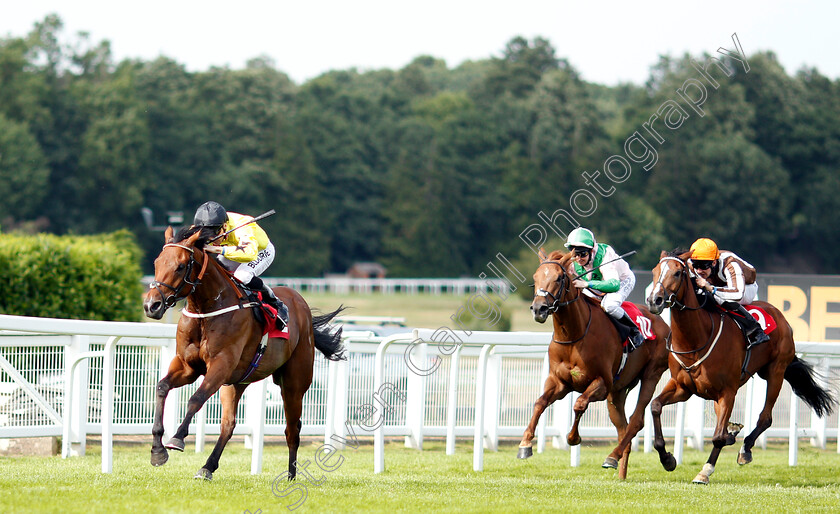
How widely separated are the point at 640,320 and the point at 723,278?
706mm

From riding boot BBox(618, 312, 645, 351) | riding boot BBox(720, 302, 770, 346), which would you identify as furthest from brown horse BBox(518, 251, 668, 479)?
riding boot BBox(720, 302, 770, 346)

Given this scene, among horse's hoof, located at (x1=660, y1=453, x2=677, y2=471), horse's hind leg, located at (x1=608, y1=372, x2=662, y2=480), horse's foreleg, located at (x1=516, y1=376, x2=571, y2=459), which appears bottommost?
horse's hoof, located at (x1=660, y1=453, x2=677, y2=471)

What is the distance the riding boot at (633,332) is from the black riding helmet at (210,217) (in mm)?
2969

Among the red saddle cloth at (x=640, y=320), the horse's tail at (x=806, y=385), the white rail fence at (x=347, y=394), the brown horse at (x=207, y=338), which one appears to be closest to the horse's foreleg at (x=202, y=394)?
the brown horse at (x=207, y=338)

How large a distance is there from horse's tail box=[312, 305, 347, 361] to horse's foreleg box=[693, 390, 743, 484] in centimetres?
258

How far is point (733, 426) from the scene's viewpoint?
7.34 meters

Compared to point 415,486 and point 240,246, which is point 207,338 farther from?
point 415,486

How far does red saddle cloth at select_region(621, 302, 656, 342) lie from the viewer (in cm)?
749

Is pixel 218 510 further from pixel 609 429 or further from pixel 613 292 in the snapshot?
pixel 609 429

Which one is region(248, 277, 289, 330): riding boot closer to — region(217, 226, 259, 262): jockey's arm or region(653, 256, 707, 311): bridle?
region(217, 226, 259, 262): jockey's arm

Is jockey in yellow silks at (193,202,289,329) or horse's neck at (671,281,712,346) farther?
horse's neck at (671,281,712,346)

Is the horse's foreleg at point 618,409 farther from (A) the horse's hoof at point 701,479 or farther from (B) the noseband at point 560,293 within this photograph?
(B) the noseband at point 560,293

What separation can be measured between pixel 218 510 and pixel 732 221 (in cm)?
4834

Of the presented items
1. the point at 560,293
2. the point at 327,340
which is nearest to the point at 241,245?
the point at 327,340
